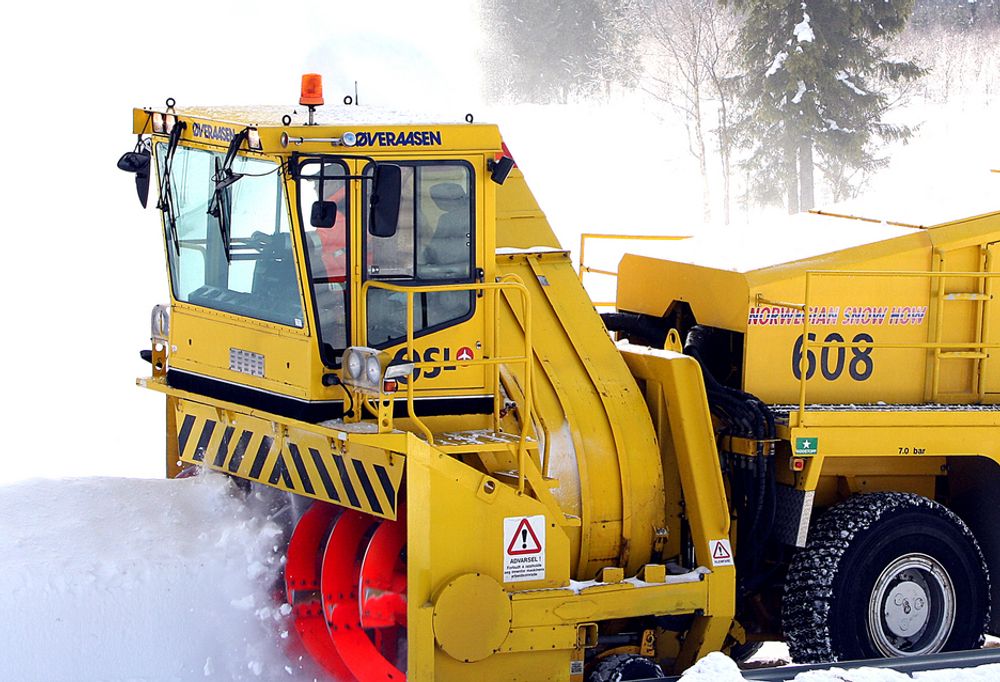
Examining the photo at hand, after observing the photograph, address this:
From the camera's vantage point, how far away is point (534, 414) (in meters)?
7.68

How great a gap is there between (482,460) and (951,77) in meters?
41.3

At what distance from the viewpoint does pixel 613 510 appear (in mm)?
7820

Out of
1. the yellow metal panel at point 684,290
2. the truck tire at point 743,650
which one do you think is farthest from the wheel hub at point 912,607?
the yellow metal panel at point 684,290

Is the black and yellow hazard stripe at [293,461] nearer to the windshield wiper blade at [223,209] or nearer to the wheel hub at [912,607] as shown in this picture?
the windshield wiper blade at [223,209]

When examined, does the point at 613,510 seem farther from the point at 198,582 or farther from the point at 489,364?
the point at 198,582

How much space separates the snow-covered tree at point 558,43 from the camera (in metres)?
43.0

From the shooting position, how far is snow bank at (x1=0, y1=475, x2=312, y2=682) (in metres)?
7.06

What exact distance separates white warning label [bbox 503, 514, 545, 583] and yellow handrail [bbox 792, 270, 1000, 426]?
180 centimetres

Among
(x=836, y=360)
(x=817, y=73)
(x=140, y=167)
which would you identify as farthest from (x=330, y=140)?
(x=817, y=73)

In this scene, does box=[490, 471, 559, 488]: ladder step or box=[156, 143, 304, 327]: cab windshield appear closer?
box=[156, 143, 304, 327]: cab windshield

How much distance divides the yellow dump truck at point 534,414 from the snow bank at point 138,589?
25 cm

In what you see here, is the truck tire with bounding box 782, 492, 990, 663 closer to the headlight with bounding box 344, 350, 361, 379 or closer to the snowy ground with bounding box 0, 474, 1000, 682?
the snowy ground with bounding box 0, 474, 1000, 682

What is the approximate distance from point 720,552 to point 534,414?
1.37m

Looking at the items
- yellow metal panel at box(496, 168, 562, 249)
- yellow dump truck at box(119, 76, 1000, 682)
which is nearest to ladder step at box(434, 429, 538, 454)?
yellow dump truck at box(119, 76, 1000, 682)
